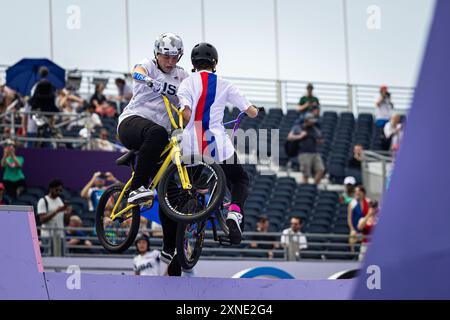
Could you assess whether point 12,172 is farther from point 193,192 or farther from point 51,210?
point 193,192

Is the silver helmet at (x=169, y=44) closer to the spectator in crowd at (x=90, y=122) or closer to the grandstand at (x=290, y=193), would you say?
the grandstand at (x=290, y=193)

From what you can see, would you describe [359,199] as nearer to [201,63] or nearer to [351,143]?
[351,143]

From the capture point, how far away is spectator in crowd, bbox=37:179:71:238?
14.6 metres

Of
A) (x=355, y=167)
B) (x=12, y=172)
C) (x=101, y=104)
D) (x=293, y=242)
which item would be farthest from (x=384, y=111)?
(x=12, y=172)

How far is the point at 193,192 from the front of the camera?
900 centimetres

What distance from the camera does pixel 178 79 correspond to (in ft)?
31.4

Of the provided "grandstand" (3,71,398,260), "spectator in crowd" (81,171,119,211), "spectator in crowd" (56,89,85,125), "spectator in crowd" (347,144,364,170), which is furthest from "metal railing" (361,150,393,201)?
"spectator in crowd" (81,171,119,211)

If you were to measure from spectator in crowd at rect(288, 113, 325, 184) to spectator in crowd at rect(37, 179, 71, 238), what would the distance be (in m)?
5.74

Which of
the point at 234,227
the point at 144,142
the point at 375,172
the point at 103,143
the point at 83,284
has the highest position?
the point at 144,142

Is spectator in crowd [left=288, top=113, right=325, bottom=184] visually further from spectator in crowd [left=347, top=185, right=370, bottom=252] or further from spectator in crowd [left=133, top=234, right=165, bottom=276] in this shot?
spectator in crowd [left=133, top=234, right=165, bottom=276]

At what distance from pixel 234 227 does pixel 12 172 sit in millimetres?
7918
